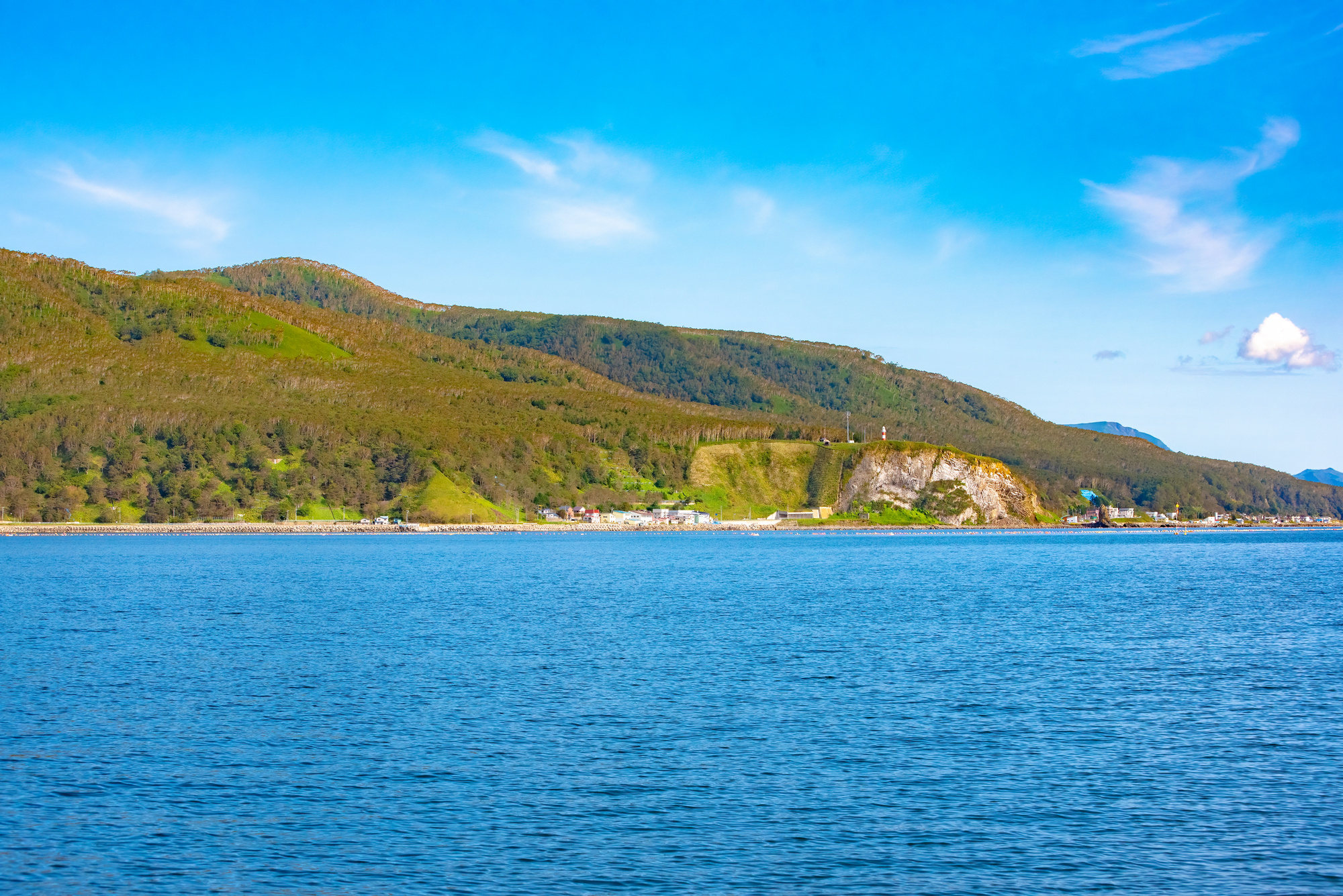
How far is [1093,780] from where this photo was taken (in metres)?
28.6

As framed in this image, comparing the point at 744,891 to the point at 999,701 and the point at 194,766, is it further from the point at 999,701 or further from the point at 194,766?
the point at 999,701

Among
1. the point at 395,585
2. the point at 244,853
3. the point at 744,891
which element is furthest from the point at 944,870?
the point at 395,585

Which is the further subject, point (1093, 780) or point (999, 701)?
point (999, 701)

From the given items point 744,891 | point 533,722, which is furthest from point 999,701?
point 744,891

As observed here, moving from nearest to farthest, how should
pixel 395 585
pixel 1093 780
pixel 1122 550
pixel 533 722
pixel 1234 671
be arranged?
pixel 1093 780
pixel 533 722
pixel 1234 671
pixel 395 585
pixel 1122 550

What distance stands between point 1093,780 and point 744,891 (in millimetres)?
12315

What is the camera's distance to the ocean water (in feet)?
73.3

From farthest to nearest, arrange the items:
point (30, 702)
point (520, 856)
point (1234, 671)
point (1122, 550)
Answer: point (1122, 550), point (1234, 671), point (30, 702), point (520, 856)

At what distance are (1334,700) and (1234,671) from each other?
271 inches

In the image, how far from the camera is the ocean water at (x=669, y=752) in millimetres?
22344

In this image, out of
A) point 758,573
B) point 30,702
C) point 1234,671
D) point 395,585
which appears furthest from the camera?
point 758,573

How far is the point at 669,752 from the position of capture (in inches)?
1247

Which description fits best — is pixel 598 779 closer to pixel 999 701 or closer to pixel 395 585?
pixel 999 701

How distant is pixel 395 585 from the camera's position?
9750cm
